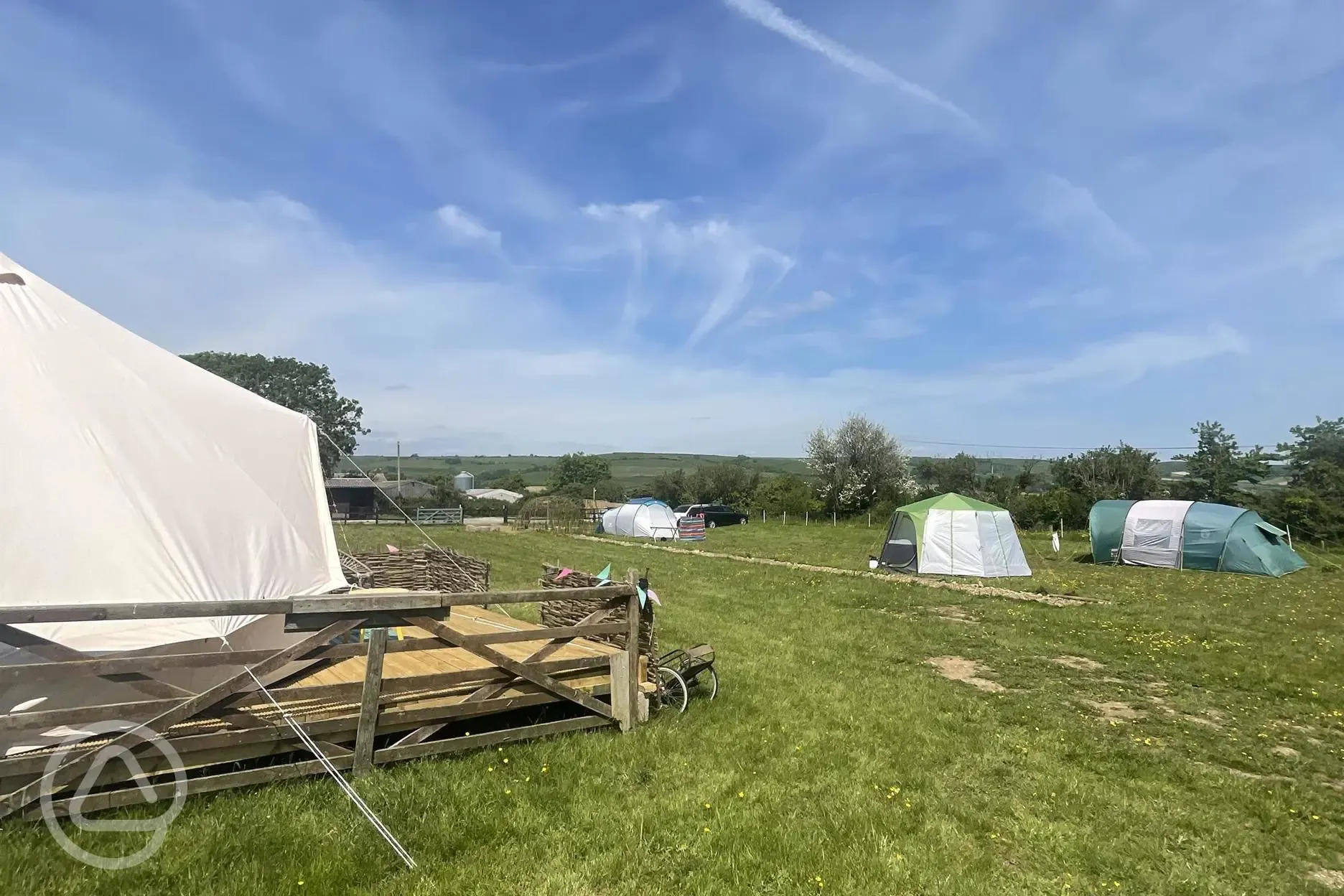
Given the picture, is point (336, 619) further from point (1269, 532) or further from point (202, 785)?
point (1269, 532)

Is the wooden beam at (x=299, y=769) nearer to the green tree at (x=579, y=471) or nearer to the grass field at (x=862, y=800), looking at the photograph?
the grass field at (x=862, y=800)

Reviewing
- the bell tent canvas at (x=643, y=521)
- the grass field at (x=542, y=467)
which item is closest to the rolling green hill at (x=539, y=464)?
the grass field at (x=542, y=467)

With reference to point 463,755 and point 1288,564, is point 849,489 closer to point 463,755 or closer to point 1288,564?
point 1288,564

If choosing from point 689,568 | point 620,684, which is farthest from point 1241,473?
point 620,684

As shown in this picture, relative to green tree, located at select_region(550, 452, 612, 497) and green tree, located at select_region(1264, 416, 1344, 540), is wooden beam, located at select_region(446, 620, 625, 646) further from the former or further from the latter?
green tree, located at select_region(550, 452, 612, 497)

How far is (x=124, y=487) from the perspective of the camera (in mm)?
5141

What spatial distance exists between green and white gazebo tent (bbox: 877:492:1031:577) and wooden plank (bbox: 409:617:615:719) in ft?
48.4

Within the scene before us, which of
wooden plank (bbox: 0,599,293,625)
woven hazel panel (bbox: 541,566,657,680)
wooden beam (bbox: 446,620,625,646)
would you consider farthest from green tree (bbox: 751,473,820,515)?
wooden plank (bbox: 0,599,293,625)

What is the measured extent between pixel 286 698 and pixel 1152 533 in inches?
897

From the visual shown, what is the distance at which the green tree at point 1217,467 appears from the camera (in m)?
36.7

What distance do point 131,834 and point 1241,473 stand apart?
152 ft

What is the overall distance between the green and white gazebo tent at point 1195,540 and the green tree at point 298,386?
50709mm

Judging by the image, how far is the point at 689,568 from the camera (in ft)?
64.2

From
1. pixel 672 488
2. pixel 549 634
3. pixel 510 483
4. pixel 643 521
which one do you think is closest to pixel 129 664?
pixel 549 634
